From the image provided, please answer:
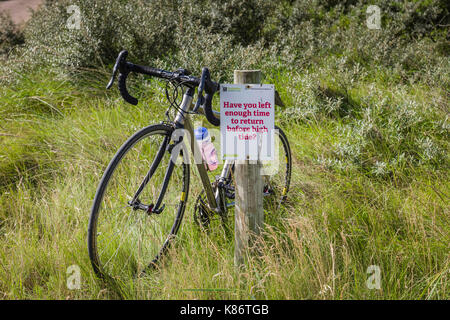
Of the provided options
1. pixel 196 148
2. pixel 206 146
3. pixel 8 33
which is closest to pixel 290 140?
pixel 206 146

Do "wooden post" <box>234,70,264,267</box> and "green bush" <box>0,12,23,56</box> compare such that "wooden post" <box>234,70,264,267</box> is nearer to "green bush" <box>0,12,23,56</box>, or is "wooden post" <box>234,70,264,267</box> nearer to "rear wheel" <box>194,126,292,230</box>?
"rear wheel" <box>194,126,292,230</box>

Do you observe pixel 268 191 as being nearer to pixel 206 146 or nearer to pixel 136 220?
pixel 206 146

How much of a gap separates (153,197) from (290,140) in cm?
185

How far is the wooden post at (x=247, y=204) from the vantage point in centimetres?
208

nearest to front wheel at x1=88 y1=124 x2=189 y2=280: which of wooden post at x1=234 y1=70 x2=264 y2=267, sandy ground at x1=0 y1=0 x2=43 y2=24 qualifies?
wooden post at x1=234 y1=70 x2=264 y2=267

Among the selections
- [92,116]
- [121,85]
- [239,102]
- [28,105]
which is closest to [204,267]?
[239,102]

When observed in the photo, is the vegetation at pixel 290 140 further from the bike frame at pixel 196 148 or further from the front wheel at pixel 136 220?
the bike frame at pixel 196 148

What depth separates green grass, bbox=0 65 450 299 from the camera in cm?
197

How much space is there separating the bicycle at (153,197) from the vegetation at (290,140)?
0.13 meters

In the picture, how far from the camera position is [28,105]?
14.1 ft

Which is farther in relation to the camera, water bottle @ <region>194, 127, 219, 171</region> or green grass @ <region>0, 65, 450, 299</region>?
water bottle @ <region>194, 127, 219, 171</region>

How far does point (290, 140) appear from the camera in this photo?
12.2 ft

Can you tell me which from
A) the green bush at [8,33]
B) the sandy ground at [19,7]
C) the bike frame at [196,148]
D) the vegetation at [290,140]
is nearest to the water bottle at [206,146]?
the bike frame at [196,148]

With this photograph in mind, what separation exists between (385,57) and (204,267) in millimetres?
4168
